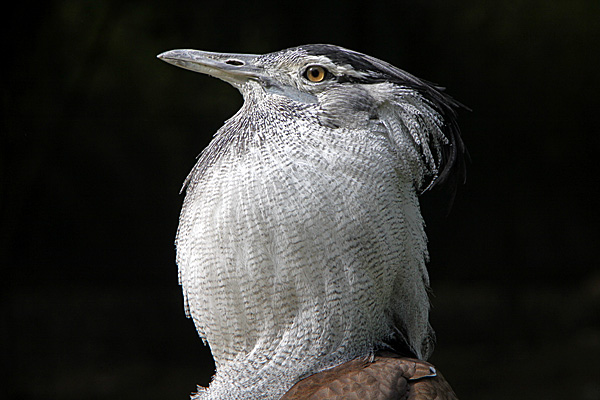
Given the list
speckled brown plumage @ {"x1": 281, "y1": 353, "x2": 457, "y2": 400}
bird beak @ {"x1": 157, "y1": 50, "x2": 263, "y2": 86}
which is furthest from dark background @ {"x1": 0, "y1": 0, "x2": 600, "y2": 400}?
speckled brown plumage @ {"x1": 281, "y1": 353, "x2": 457, "y2": 400}

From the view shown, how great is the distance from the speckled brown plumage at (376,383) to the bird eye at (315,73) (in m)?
0.46

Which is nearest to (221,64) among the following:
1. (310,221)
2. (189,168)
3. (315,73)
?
(315,73)

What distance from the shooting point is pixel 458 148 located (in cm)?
128

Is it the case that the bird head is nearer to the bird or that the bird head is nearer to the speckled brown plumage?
the bird

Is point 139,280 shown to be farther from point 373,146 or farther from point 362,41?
point 373,146

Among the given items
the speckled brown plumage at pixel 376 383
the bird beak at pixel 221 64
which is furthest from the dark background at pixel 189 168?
the speckled brown plumage at pixel 376 383

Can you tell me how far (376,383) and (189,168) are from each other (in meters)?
1.91

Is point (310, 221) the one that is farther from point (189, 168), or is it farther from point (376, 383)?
point (189, 168)

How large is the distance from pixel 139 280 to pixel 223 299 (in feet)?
6.22

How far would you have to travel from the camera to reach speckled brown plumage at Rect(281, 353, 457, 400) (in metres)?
1.12

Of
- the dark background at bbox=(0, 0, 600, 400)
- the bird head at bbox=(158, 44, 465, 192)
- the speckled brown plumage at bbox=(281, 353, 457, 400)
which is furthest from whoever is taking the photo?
the dark background at bbox=(0, 0, 600, 400)

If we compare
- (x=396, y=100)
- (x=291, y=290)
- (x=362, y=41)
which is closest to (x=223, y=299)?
(x=291, y=290)

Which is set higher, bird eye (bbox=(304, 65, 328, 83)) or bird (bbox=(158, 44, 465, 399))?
bird eye (bbox=(304, 65, 328, 83))

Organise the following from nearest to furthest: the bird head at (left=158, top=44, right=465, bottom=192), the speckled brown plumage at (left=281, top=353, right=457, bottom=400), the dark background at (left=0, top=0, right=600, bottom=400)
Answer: the speckled brown plumage at (left=281, top=353, right=457, bottom=400), the bird head at (left=158, top=44, right=465, bottom=192), the dark background at (left=0, top=0, right=600, bottom=400)
